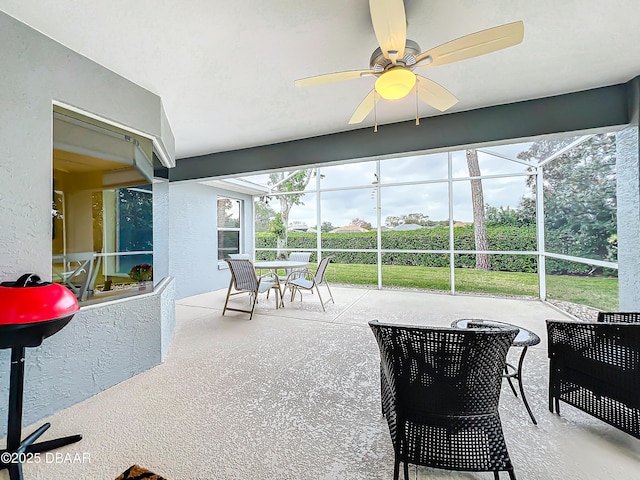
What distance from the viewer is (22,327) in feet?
4.56

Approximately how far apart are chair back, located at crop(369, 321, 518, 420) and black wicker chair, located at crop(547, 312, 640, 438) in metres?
0.78

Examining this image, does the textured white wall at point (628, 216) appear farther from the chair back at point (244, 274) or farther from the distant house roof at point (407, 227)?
the chair back at point (244, 274)

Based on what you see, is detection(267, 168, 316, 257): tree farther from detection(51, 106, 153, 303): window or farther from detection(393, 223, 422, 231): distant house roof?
detection(51, 106, 153, 303): window

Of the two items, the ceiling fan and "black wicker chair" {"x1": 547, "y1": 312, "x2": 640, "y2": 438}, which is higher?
the ceiling fan

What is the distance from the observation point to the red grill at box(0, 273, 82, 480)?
4.54 feet

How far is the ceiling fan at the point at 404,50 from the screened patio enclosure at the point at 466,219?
1.85m

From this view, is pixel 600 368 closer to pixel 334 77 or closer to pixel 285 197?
pixel 334 77

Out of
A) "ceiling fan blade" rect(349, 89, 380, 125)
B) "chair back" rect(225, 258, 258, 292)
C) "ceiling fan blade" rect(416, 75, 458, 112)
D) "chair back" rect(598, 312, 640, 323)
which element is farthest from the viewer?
"chair back" rect(225, 258, 258, 292)

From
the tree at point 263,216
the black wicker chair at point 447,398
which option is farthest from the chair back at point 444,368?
the tree at point 263,216

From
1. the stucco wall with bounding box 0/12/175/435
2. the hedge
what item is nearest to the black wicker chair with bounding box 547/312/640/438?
the hedge

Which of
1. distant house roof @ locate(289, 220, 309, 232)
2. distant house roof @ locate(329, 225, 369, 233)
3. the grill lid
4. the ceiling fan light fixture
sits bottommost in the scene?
the grill lid

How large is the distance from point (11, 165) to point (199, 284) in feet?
15.5

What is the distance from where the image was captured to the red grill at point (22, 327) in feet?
4.54

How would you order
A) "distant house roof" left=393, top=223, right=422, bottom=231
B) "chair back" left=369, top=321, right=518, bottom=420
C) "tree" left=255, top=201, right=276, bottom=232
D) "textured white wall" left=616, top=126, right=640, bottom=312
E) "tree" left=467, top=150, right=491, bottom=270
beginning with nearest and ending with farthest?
"chair back" left=369, top=321, right=518, bottom=420
"textured white wall" left=616, top=126, right=640, bottom=312
"tree" left=467, top=150, right=491, bottom=270
"distant house roof" left=393, top=223, right=422, bottom=231
"tree" left=255, top=201, right=276, bottom=232
